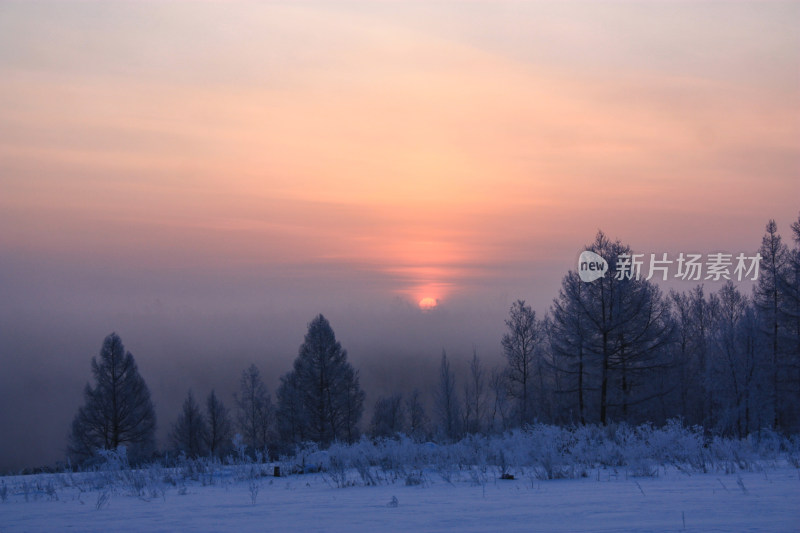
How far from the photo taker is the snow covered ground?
5738 mm

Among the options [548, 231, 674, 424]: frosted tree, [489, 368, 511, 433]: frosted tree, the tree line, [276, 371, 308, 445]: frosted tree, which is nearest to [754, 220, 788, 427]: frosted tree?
the tree line

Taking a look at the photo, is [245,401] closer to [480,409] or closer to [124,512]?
[480,409]

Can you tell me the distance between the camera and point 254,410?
5506 centimetres

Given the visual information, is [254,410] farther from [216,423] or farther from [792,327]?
[792,327]

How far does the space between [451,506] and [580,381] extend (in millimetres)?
28217

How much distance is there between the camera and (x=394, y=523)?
5.98 meters

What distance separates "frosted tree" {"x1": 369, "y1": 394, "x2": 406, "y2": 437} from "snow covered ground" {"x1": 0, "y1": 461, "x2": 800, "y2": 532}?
148ft

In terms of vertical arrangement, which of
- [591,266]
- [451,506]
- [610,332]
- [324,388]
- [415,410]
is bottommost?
[415,410]

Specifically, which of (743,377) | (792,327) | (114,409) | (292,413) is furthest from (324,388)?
(792,327)

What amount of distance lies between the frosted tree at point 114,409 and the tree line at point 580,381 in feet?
0.20

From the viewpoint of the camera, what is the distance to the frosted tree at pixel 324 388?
4134cm

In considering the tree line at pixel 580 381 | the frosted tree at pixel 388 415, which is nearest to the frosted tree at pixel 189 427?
the tree line at pixel 580 381

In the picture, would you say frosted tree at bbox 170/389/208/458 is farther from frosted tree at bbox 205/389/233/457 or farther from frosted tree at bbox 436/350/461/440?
frosted tree at bbox 436/350/461/440

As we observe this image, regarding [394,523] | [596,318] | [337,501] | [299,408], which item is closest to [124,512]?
[337,501]
